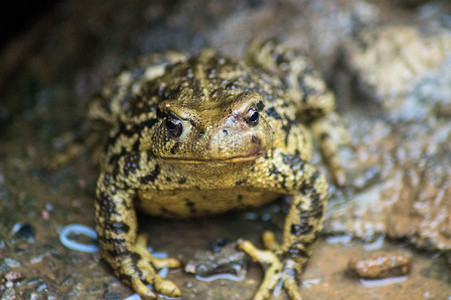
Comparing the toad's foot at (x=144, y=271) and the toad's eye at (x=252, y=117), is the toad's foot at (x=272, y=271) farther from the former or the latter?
the toad's eye at (x=252, y=117)

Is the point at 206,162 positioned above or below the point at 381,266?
above

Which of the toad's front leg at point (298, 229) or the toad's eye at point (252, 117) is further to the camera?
the toad's front leg at point (298, 229)

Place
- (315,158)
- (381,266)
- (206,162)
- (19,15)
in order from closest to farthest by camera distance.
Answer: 1. (206,162)
2. (381,266)
3. (315,158)
4. (19,15)

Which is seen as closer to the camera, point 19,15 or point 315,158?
point 315,158

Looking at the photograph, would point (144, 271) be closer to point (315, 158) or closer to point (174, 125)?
point (174, 125)

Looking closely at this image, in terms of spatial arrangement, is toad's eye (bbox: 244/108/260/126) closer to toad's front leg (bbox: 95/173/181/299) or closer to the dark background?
toad's front leg (bbox: 95/173/181/299)

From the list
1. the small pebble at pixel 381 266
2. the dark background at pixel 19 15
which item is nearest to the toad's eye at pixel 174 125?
the small pebble at pixel 381 266

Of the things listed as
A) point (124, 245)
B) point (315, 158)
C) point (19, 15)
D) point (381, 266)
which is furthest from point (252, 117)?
point (19, 15)
